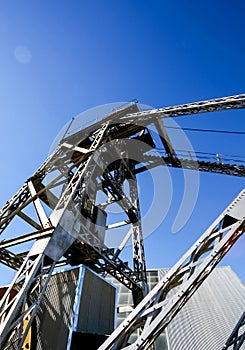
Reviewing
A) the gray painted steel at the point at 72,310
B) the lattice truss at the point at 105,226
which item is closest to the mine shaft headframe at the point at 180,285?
the lattice truss at the point at 105,226

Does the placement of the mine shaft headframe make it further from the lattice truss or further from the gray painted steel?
the gray painted steel

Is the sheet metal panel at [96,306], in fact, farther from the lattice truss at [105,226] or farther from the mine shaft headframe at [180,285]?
the mine shaft headframe at [180,285]

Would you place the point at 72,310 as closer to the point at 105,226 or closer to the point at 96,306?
the point at 96,306

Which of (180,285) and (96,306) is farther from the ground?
(180,285)

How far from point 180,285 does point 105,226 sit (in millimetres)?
7243

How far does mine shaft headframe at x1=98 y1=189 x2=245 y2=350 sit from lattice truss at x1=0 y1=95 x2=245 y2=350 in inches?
0.5

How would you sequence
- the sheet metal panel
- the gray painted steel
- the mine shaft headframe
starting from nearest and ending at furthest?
the mine shaft headframe
the gray painted steel
the sheet metal panel

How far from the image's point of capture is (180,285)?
3.54 meters

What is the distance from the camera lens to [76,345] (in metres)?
6.98

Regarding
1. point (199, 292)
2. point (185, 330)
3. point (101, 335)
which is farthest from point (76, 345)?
point (199, 292)

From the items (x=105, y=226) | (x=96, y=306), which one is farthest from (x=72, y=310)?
(x=105, y=226)

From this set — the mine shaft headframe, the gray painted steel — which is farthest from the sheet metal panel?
the mine shaft headframe

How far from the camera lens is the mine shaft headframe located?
3.00 metres

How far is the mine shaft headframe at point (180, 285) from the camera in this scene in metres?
3.00
